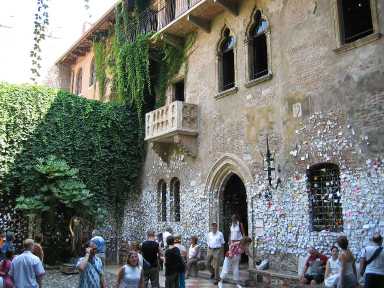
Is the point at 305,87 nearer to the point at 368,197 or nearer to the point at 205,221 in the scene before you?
the point at 368,197

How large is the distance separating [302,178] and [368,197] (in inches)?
74.4

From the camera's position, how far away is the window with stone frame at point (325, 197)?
10.0 m

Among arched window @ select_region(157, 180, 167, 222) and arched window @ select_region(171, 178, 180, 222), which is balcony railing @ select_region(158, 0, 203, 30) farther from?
arched window @ select_region(157, 180, 167, 222)

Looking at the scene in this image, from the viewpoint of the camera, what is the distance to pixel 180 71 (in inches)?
640

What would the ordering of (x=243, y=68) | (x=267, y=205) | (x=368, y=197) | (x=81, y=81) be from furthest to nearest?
1. (x=81, y=81)
2. (x=243, y=68)
3. (x=267, y=205)
4. (x=368, y=197)

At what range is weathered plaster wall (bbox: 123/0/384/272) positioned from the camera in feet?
30.7

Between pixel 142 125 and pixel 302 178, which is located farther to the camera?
pixel 142 125

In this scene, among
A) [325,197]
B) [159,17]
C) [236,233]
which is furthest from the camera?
[159,17]

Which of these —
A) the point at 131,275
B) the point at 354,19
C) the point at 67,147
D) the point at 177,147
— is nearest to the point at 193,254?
the point at 177,147

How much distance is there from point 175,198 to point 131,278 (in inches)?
398

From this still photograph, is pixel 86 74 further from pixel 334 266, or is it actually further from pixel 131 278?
pixel 131 278

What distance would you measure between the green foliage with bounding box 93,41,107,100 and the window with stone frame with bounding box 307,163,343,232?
13.1 m

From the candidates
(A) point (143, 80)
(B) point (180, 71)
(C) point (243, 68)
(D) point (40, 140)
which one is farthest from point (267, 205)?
(D) point (40, 140)

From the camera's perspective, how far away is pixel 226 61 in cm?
1452
